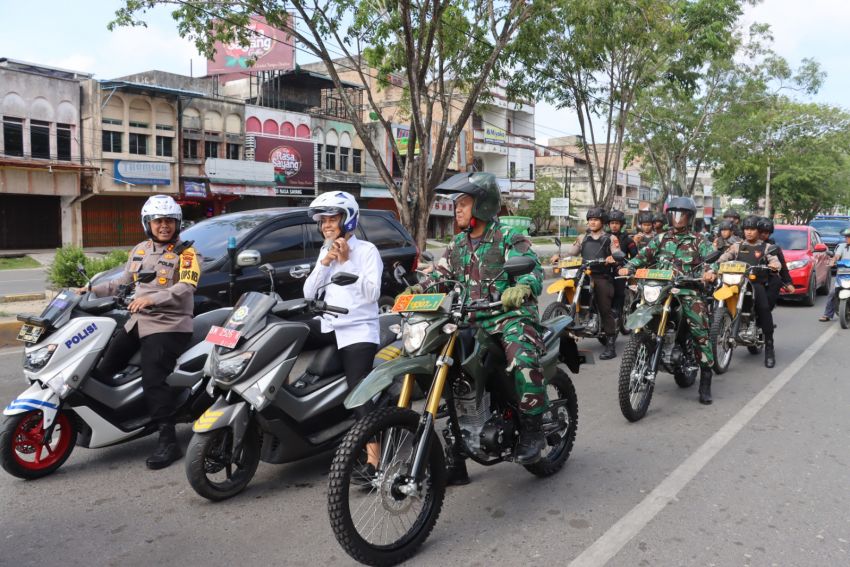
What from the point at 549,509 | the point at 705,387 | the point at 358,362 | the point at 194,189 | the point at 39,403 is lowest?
the point at 549,509

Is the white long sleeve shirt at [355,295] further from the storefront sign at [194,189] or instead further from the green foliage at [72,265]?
the storefront sign at [194,189]

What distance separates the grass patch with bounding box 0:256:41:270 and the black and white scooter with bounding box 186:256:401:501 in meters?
23.1

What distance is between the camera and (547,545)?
11.4ft

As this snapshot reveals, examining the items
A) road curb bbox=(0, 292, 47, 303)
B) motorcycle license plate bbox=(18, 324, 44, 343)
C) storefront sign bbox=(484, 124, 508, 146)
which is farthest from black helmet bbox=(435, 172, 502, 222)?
storefront sign bbox=(484, 124, 508, 146)

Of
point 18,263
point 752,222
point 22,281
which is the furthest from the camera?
point 18,263

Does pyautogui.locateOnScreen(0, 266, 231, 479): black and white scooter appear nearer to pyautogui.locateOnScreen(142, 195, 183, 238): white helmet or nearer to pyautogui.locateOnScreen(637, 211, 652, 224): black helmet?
pyautogui.locateOnScreen(142, 195, 183, 238): white helmet

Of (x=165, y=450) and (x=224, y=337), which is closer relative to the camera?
(x=224, y=337)

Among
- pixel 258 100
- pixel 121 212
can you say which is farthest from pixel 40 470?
pixel 258 100

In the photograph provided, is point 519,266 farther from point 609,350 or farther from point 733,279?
point 609,350

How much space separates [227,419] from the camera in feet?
12.4

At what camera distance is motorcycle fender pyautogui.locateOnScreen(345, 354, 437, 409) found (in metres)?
3.14

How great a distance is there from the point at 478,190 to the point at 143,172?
29.0 m

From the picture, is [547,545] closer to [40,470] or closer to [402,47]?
[40,470]

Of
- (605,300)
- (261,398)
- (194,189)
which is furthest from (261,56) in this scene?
(261,398)
